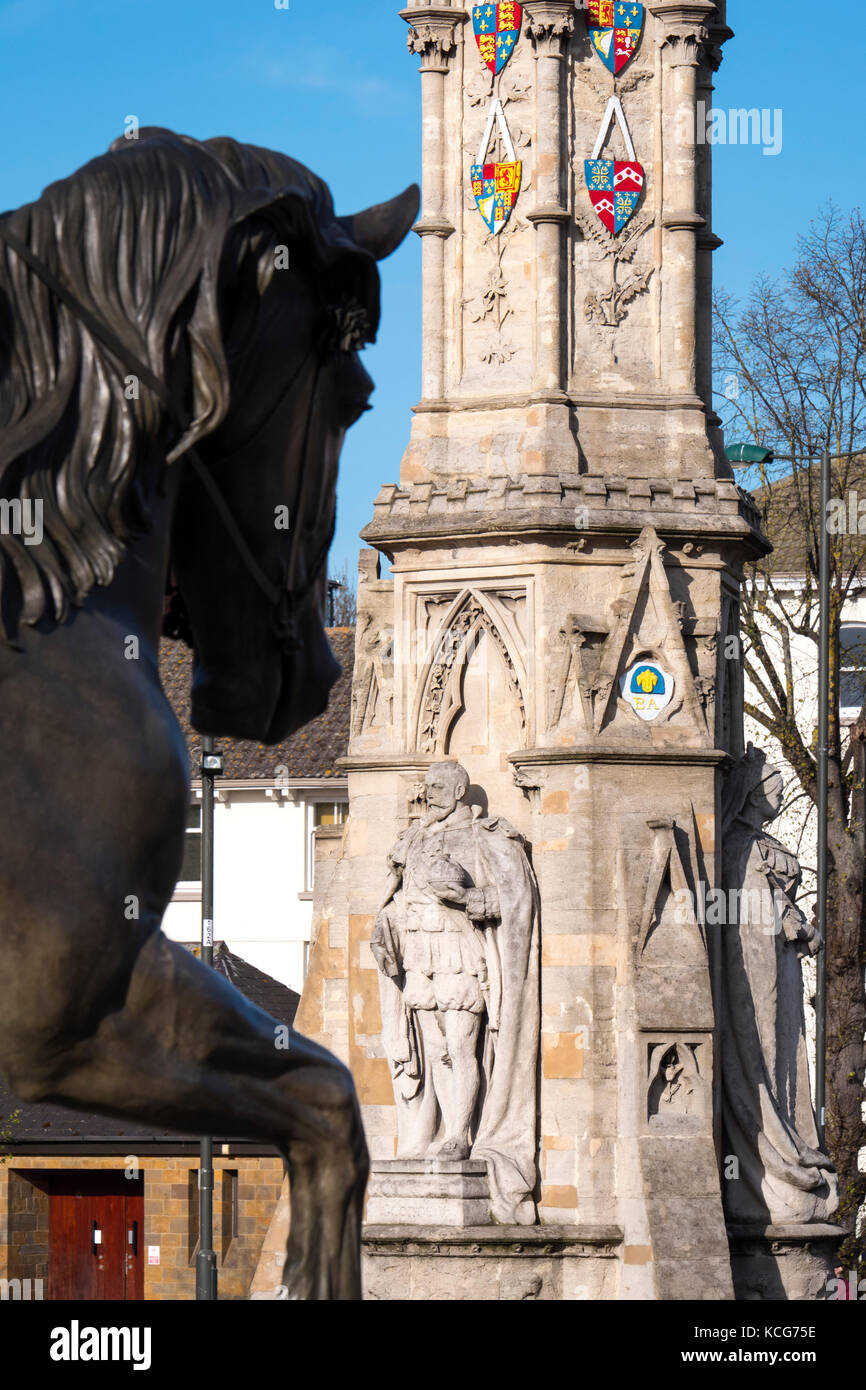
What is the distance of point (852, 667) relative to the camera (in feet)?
117

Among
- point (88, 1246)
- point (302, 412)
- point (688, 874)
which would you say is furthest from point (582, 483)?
point (88, 1246)

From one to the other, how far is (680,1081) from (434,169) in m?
5.66

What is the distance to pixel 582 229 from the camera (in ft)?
55.2

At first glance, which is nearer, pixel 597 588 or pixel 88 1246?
pixel 597 588

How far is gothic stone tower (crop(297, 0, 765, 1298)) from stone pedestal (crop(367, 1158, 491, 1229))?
2 cm

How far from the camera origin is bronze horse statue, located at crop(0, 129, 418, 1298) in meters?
3.47

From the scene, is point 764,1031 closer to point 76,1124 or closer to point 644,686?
point 644,686

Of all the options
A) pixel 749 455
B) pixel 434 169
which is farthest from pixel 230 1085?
pixel 749 455

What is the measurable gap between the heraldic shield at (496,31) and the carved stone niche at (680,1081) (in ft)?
19.4

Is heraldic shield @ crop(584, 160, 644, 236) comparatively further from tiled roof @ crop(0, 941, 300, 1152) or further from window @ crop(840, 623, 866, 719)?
tiled roof @ crop(0, 941, 300, 1152)

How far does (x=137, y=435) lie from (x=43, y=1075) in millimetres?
831

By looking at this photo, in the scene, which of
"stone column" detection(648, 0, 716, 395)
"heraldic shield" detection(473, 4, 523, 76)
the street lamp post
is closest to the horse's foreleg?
"stone column" detection(648, 0, 716, 395)

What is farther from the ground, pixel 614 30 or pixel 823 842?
pixel 614 30
